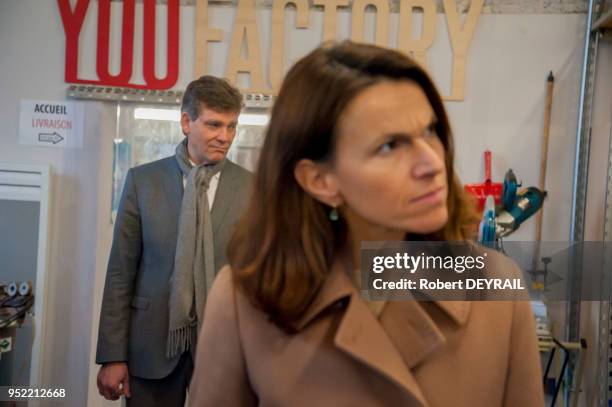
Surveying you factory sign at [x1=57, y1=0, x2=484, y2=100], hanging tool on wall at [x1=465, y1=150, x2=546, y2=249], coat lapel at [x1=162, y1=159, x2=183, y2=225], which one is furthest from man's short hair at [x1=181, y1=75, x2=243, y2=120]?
hanging tool on wall at [x1=465, y1=150, x2=546, y2=249]

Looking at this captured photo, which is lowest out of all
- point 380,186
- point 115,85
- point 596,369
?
point 596,369

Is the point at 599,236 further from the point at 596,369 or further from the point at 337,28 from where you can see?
the point at 337,28

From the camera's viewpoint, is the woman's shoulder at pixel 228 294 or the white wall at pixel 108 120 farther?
the white wall at pixel 108 120

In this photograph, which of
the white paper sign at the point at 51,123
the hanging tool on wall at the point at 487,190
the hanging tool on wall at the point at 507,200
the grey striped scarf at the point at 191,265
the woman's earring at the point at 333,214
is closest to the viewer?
the woman's earring at the point at 333,214

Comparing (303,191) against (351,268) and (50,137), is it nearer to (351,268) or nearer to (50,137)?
(351,268)

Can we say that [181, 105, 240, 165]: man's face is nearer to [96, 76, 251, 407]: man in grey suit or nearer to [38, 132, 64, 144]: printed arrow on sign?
[96, 76, 251, 407]: man in grey suit

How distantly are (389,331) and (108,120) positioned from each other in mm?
1944

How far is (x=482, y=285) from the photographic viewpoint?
0.72 m

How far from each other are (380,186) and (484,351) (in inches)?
10.0

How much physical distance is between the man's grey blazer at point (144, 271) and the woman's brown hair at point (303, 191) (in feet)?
2.84

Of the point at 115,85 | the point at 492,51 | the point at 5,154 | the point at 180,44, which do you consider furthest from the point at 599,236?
the point at 5,154

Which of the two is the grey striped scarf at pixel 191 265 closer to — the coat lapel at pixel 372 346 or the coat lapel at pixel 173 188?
the coat lapel at pixel 173 188

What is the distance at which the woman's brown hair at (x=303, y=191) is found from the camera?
26.6 inches

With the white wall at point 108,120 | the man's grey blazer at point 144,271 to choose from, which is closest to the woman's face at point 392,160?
the man's grey blazer at point 144,271
